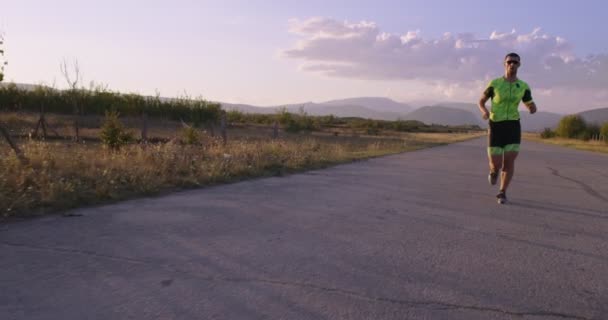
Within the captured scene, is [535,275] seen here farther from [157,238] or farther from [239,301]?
[157,238]

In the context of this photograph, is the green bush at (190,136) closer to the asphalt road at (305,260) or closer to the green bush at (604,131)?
the asphalt road at (305,260)

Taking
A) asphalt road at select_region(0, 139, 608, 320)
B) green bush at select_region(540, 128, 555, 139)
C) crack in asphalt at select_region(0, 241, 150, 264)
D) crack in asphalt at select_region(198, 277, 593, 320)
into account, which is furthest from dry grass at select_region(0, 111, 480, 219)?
green bush at select_region(540, 128, 555, 139)

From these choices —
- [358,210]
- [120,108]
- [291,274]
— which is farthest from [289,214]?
[120,108]

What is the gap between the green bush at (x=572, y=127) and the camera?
8159 centimetres

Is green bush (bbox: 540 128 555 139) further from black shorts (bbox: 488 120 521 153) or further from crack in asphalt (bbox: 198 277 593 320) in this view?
crack in asphalt (bbox: 198 277 593 320)

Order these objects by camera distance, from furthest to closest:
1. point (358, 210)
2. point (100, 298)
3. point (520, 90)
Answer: point (520, 90) < point (358, 210) < point (100, 298)

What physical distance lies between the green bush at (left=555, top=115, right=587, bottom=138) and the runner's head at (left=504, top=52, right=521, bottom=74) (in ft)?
274

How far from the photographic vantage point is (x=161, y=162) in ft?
30.6

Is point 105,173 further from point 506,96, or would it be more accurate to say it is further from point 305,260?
point 506,96

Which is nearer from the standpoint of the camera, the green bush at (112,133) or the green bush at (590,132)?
the green bush at (112,133)

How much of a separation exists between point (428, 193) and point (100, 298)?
20.4 ft

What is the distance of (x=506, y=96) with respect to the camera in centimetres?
724

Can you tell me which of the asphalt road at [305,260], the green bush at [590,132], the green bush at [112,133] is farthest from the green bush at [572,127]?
the asphalt road at [305,260]

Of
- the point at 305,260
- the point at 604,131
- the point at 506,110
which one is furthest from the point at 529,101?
the point at 604,131
